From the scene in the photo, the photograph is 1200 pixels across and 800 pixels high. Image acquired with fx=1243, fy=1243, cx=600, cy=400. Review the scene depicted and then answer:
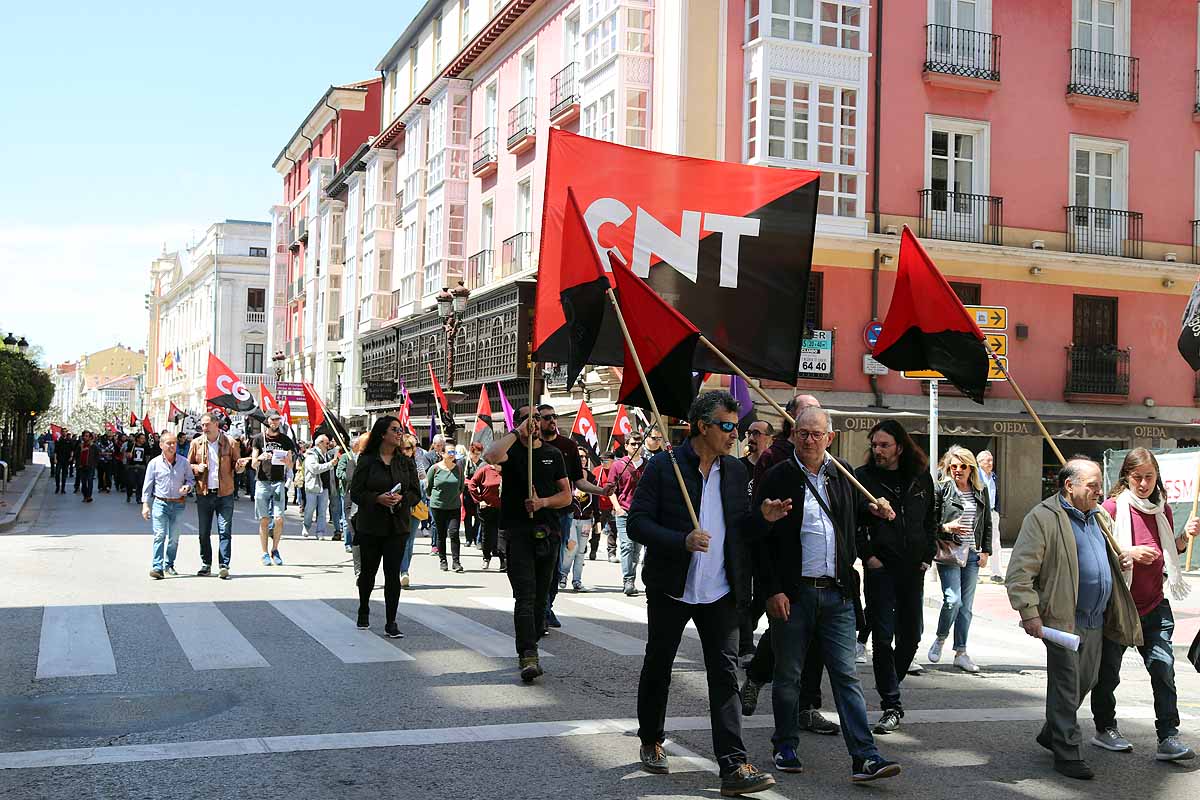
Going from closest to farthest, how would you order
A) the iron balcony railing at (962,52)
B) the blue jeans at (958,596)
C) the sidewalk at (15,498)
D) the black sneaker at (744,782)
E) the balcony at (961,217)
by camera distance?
1. the black sneaker at (744,782)
2. the blue jeans at (958,596)
3. the sidewalk at (15,498)
4. the balcony at (961,217)
5. the iron balcony railing at (962,52)

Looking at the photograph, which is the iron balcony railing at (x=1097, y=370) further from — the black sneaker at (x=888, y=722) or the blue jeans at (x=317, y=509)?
the black sneaker at (x=888, y=722)

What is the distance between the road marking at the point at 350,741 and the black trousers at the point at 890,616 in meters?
0.43

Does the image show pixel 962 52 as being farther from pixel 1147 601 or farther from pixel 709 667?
pixel 709 667

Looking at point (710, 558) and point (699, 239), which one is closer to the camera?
point (710, 558)

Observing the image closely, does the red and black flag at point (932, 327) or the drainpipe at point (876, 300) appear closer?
the red and black flag at point (932, 327)

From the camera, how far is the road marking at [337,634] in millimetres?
9312

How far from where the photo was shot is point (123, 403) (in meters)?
164

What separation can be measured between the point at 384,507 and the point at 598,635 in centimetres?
215

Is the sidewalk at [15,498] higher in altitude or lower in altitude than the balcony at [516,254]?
lower

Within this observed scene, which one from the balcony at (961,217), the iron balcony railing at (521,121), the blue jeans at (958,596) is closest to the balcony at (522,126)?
the iron balcony railing at (521,121)

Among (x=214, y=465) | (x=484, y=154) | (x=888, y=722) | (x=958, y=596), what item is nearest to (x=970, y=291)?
(x=484, y=154)

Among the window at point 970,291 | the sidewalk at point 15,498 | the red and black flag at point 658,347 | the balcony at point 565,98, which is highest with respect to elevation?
the balcony at point 565,98

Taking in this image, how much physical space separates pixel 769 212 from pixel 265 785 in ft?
18.3

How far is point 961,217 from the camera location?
26094mm
